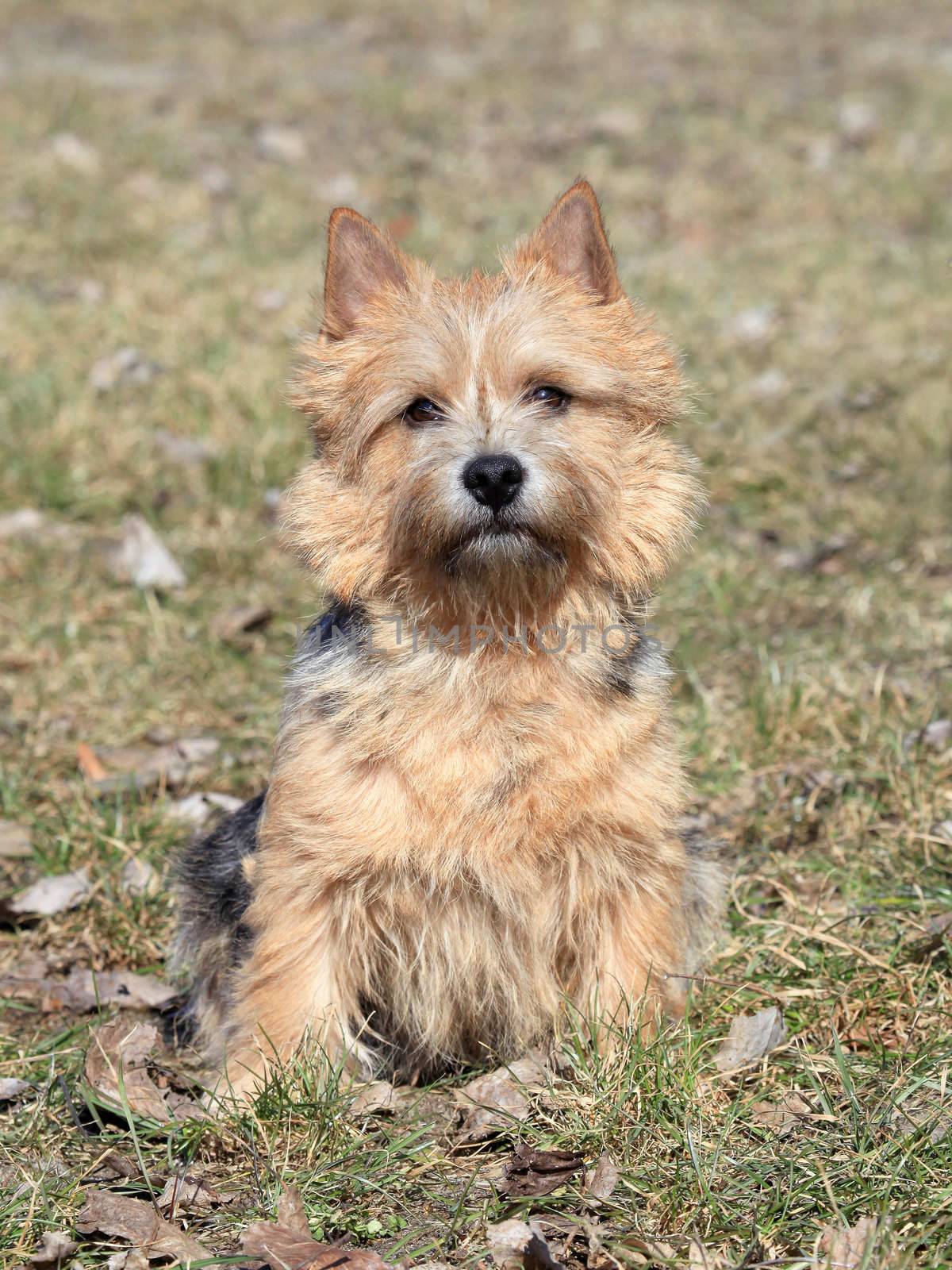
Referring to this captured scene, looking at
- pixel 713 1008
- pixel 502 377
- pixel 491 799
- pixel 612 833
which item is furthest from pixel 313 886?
pixel 502 377

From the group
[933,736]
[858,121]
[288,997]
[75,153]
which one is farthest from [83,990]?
[858,121]

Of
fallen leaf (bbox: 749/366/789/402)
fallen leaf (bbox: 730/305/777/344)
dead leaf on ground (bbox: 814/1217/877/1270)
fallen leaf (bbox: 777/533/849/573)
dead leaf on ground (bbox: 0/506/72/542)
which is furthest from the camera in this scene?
fallen leaf (bbox: 730/305/777/344)

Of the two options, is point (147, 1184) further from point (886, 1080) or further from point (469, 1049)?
point (886, 1080)

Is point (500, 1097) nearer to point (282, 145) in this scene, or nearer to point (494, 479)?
point (494, 479)

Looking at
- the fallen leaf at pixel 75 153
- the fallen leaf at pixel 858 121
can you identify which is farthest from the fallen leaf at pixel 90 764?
the fallen leaf at pixel 858 121

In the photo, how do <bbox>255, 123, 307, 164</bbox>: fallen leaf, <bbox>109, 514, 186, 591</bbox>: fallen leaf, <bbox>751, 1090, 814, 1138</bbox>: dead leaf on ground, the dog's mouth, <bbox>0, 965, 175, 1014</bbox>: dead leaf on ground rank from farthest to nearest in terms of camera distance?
<bbox>255, 123, 307, 164</bbox>: fallen leaf → <bbox>109, 514, 186, 591</bbox>: fallen leaf → <bbox>0, 965, 175, 1014</bbox>: dead leaf on ground → the dog's mouth → <bbox>751, 1090, 814, 1138</bbox>: dead leaf on ground

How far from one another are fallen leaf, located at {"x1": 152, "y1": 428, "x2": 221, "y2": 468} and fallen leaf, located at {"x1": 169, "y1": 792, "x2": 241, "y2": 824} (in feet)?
7.17

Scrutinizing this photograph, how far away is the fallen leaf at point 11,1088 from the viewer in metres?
3.10

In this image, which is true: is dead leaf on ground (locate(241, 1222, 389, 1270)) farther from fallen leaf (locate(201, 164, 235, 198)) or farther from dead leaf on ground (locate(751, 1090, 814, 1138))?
fallen leaf (locate(201, 164, 235, 198))

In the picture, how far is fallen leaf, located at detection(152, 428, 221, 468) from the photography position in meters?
6.23

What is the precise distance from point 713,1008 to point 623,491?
124 cm

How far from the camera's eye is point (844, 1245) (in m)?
2.37

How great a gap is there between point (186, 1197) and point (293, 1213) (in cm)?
27

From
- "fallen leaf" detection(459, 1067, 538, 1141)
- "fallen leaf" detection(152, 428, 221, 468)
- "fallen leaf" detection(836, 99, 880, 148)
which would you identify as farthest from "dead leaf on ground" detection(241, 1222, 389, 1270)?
"fallen leaf" detection(836, 99, 880, 148)
